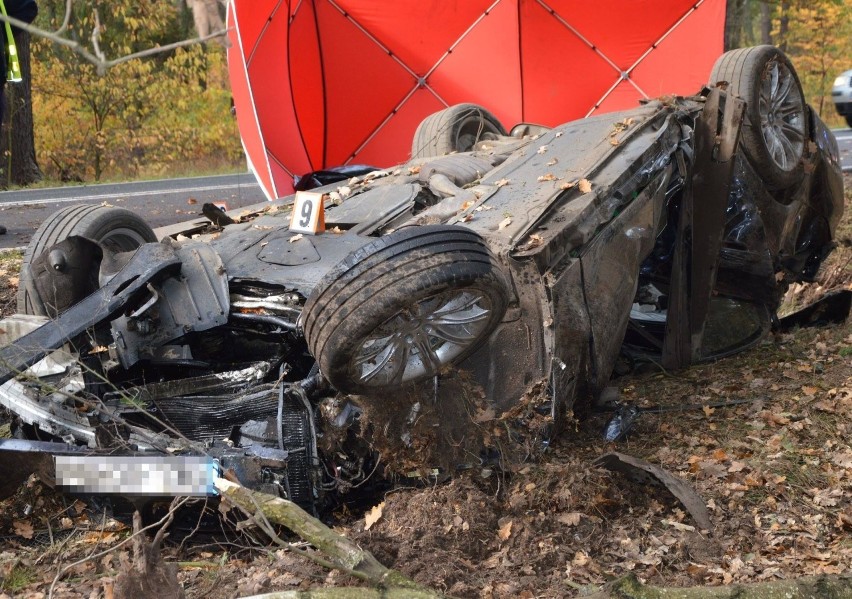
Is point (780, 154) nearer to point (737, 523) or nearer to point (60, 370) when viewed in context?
point (737, 523)

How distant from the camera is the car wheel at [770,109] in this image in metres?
5.05

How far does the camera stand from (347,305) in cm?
298

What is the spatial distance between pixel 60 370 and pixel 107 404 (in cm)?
21

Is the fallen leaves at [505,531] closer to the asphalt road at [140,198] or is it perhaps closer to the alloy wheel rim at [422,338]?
the alloy wheel rim at [422,338]

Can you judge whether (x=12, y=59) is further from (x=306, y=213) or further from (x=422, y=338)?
(x=422, y=338)

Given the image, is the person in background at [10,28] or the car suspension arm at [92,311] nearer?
the car suspension arm at [92,311]

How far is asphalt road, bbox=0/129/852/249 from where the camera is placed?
9406 millimetres

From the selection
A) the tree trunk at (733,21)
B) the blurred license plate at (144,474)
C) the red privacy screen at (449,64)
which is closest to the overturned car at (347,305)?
the blurred license plate at (144,474)

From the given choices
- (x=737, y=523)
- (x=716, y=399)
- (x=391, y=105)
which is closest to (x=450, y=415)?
(x=737, y=523)

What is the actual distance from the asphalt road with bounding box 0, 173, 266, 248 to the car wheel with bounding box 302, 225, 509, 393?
5.96m

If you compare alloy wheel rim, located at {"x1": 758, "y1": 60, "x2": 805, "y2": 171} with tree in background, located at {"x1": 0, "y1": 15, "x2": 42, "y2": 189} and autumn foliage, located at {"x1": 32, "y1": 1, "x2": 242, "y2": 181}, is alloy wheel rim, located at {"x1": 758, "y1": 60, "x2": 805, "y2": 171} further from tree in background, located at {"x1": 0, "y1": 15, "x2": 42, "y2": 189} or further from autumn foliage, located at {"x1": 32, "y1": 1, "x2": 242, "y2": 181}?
autumn foliage, located at {"x1": 32, "y1": 1, "x2": 242, "y2": 181}

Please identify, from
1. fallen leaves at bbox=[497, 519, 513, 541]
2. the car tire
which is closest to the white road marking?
the car tire

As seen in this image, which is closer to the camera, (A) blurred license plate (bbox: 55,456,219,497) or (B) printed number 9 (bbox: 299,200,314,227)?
(A) blurred license plate (bbox: 55,456,219,497)

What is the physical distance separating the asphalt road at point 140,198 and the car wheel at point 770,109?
607cm
